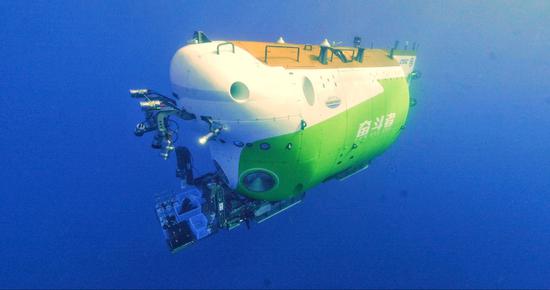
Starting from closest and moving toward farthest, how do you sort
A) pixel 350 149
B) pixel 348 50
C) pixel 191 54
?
1. pixel 191 54
2. pixel 350 149
3. pixel 348 50

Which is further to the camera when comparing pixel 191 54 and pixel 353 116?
pixel 353 116

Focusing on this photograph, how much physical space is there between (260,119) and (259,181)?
2.94 metres

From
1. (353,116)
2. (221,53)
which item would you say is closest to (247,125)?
(221,53)

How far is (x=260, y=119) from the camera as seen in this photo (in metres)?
7.73

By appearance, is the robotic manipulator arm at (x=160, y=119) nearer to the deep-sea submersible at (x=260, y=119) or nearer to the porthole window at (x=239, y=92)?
the deep-sea submersible at (x=260, y=119)

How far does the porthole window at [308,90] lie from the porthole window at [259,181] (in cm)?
306

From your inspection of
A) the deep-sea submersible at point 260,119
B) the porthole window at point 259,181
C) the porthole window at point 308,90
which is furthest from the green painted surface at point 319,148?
the porthole window at point 308,90

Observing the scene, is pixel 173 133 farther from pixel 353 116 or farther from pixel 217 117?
pixel 353 116

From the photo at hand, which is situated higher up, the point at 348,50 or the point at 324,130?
the point at 348,50

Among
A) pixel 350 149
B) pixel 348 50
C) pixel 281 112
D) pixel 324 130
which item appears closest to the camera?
pixel 281 112

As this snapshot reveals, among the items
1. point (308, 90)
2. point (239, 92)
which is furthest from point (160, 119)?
point (308, 90)

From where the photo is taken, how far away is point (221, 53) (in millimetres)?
7492

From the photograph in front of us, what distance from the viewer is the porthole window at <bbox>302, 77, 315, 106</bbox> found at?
888cm

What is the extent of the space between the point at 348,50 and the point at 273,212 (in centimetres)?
888
